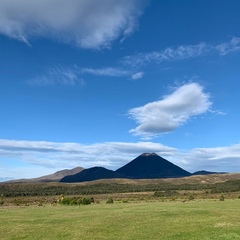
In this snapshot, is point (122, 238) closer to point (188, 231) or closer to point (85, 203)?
point (188, 231)

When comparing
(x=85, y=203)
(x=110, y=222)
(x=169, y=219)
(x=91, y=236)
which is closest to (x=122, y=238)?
(x=91, y=236)

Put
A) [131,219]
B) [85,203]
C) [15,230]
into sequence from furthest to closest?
[85,203] → [131,219] → [15,230]

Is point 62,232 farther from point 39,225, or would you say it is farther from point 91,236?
point 39,225

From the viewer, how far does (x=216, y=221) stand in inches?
1398

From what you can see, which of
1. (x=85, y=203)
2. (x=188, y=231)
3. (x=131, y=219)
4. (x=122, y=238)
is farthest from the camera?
(x=85, y=203)

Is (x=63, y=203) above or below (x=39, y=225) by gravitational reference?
above

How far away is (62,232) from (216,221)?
607 inches

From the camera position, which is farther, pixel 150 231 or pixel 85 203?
pixel 85 203

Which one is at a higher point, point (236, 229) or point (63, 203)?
point (63, 203)

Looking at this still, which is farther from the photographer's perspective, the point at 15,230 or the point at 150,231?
the point at 15,230

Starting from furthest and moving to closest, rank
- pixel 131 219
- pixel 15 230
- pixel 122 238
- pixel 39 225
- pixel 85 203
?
pixel 85 203 < pixel 131 219 < pixel 39 225 < pixel 15 230 < pixel 122 238

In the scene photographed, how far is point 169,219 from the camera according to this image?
3850 cm

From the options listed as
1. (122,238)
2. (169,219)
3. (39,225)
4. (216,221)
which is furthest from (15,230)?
(216,221)

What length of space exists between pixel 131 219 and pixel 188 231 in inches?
412
